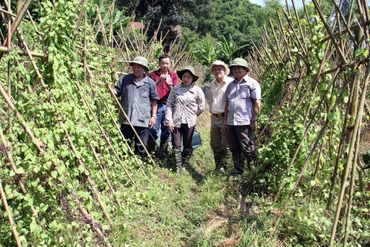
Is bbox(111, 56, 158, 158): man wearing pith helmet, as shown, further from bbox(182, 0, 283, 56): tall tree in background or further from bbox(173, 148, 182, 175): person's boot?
bbox(182, 0, 283, 56): tall tree in background

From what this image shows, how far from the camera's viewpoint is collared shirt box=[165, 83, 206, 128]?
419 centimetres

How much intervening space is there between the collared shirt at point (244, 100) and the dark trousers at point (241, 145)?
0.32ft

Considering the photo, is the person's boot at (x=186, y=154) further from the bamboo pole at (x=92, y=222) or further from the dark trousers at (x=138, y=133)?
the bamboo pole at (x=92, y=222)

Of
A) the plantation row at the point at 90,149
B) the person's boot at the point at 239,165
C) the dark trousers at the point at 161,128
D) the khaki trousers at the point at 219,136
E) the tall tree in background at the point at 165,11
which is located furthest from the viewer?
the tall tree in background at the point at 165,11

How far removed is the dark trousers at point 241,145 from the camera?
12.5ft

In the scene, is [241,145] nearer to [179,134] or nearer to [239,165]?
[239,165]

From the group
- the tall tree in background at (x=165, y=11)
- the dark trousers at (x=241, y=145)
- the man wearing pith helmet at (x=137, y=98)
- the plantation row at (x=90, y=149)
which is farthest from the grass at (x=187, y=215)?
the tall tree in background at (x=165, y=11)

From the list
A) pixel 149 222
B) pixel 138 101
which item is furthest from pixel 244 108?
pixel 149 222

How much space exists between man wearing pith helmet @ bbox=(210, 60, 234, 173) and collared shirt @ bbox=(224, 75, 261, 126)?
46 cm

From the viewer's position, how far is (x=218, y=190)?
361 centimetres

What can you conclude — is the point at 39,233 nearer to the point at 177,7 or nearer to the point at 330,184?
the point at 330,184

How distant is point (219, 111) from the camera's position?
428cm

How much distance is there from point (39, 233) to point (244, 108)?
97.3 inches

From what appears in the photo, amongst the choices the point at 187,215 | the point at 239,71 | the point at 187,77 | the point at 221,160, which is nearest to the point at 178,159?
the point at 221,160
